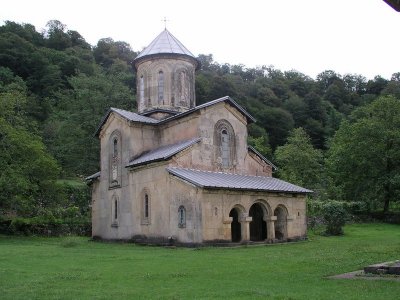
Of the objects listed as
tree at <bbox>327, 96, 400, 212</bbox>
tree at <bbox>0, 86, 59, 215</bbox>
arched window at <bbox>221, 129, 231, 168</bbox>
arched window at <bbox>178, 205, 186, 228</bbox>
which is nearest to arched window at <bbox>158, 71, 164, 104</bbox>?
arched window at <bbox>221, 129, 231, 168</bbox>

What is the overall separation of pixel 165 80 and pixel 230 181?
8145mm

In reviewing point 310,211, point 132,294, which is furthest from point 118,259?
point 310,211

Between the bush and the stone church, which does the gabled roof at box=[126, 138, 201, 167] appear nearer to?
the stone church

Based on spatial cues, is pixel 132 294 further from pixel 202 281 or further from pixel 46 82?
pixel 46 82

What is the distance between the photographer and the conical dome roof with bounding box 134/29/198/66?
90.3 ft

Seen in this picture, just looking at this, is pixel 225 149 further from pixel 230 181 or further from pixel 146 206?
pixel 146 206

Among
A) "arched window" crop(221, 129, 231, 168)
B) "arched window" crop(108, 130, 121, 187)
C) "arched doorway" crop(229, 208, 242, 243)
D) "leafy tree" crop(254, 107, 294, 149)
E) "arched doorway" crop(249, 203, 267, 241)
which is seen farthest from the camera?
"leafy tree" crop(254, 107, 294, 149)

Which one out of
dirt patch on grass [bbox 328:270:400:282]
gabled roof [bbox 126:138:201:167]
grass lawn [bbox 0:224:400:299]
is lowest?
grass lawn [bbox 0:224:400:299]

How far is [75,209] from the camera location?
32.7 meters

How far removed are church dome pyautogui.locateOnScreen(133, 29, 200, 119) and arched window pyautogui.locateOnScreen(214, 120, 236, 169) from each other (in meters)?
3.32

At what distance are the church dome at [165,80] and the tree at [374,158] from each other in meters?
17.7

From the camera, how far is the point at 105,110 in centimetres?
4556

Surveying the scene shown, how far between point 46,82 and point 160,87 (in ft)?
139

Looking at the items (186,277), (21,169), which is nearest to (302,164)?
(21,169)
